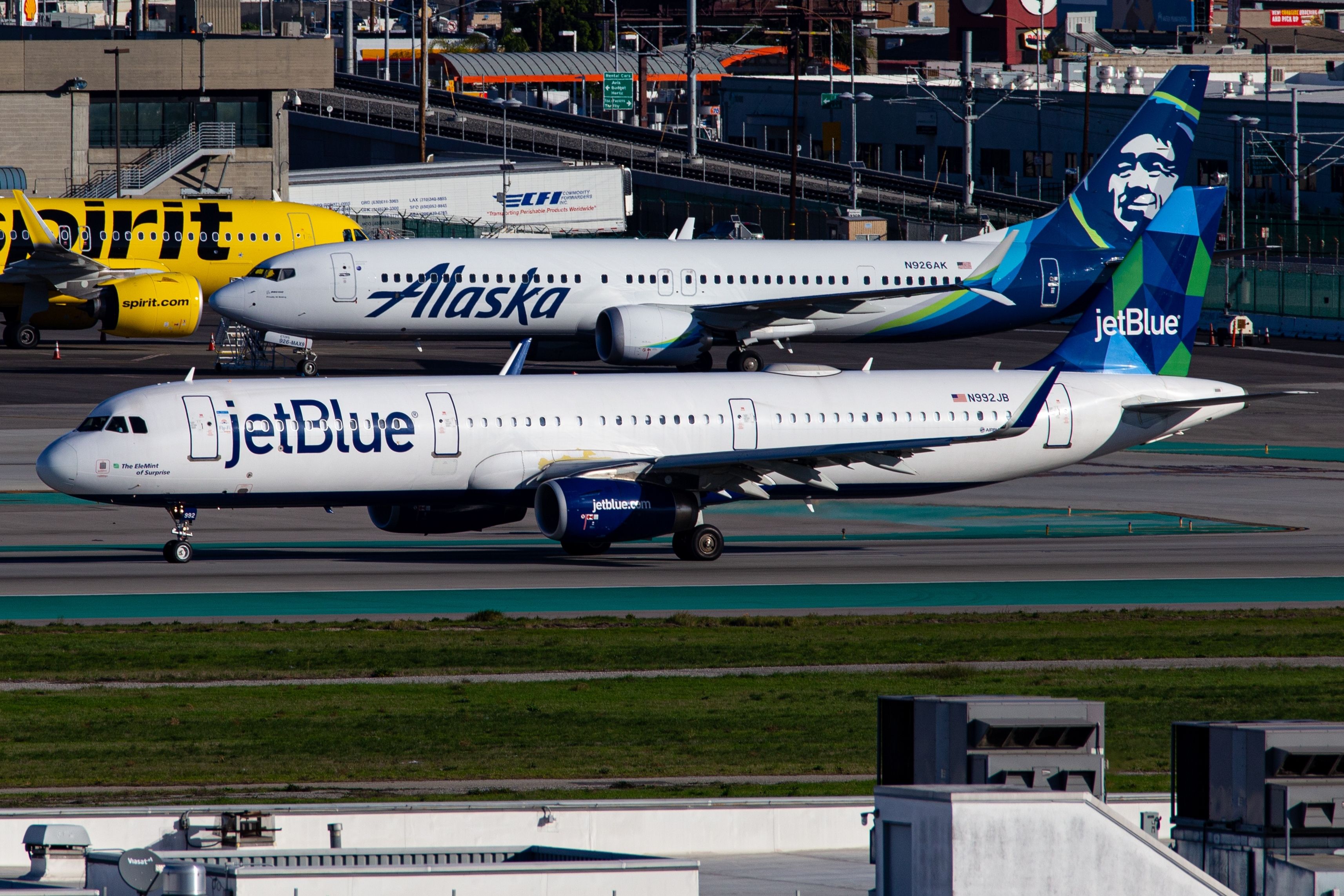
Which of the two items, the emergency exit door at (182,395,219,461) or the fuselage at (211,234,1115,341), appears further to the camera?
the fuselage at (211,234,1115,341)

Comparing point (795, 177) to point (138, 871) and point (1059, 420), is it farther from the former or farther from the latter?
point (138, 871)

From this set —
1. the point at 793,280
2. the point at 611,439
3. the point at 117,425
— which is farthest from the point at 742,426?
the point at 793,280

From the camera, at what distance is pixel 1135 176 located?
68875 millimetres

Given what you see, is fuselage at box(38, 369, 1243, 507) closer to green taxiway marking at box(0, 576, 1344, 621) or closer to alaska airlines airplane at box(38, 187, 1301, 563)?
alaska airlines airplane at box(38, 187, 1301, 563)

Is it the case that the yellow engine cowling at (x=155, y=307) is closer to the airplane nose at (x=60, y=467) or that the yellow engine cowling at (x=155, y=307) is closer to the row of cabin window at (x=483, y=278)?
the row of cabin window at (x=483, y=278)

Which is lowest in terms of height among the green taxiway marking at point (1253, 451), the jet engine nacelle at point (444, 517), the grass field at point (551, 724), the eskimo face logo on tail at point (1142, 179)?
the green taxiway marking at point (1253, 451)

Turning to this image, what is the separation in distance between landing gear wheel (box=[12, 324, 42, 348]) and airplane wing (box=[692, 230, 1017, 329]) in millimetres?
27421

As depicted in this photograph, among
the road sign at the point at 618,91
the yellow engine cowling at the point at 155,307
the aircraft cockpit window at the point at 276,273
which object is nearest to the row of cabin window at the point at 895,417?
the aircraft cockpit window at the point at 276,273

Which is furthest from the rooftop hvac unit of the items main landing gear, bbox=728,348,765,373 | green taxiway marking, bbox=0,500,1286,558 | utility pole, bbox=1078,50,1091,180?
utility pole, bbox=1078,50,1091,180

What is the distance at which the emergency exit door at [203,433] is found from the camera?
3656 cm

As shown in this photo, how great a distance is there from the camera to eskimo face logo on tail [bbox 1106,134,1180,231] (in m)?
68.7

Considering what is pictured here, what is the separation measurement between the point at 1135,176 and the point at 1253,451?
14.0 meters

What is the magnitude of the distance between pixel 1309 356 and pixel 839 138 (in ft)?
212

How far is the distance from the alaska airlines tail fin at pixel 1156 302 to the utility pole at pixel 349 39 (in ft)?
408
